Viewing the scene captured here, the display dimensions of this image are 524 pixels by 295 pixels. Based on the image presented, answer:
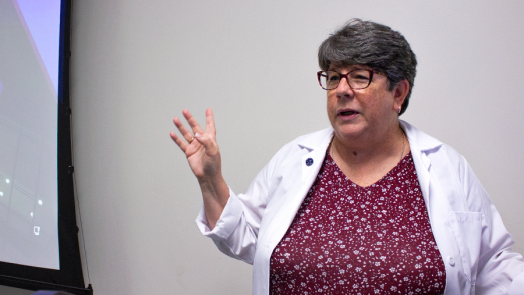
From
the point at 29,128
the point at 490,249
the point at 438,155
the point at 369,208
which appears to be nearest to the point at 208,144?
the point at 369,208

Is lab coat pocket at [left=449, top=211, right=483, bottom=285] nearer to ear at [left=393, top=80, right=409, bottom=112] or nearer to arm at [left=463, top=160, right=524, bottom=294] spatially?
arm at [left=463, top=160, right=524, bottom=294]

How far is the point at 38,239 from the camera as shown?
173cm

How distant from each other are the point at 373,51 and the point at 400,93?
183 millimetres

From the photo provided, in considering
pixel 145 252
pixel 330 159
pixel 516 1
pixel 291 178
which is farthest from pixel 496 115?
pixel 145 252

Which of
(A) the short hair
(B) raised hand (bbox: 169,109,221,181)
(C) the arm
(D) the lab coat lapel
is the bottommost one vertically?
(C) the arm

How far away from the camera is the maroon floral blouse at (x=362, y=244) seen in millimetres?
976

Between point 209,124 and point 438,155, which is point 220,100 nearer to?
point 209,124

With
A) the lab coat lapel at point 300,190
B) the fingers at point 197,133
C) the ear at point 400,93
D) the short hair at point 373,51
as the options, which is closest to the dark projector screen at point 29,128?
the fingers at point 197,133

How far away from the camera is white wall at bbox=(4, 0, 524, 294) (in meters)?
1.37

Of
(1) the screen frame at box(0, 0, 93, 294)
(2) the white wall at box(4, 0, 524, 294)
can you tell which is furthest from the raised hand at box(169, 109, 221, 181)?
(1) the screen frame at box(0, 0, 93, 294)

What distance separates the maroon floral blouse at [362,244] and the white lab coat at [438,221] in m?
0.03

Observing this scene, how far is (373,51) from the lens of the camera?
1045 millimetres

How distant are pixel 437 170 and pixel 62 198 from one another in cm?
156

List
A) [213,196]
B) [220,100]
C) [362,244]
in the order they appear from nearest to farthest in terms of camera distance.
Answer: [362,244]
[213,196]
[220,100]
